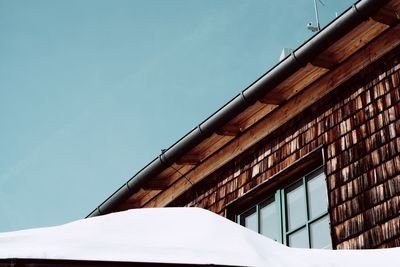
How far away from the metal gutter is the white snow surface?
384 centimetres

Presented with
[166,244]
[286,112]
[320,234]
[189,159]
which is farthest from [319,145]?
[166,244]

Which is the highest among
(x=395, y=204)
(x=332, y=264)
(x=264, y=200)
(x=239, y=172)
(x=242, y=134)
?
(x=242, y=134)

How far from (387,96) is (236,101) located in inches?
91.0

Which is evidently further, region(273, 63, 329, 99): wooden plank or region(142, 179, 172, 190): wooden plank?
region(142, 179, 172, 190): wooden plank

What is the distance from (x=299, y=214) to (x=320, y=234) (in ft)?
1.69

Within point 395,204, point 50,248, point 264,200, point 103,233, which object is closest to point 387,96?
point 395,204

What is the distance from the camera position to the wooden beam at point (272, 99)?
8.62 m

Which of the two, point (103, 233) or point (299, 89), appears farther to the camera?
point (299, 89)

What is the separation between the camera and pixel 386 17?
7.25 meters

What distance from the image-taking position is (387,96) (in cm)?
708

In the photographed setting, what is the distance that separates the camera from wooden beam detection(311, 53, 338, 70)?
7.91m

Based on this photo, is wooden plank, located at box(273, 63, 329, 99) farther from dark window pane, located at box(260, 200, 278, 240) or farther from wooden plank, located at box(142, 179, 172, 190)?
wooden plank, located at box(142, 179, 172, 190)

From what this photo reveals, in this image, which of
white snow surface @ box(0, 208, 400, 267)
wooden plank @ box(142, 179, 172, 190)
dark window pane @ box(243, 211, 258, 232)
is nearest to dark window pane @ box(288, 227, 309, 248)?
dark window pane @ box(243, 211, 258, 232)

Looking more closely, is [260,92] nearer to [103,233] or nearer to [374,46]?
[374,46]
